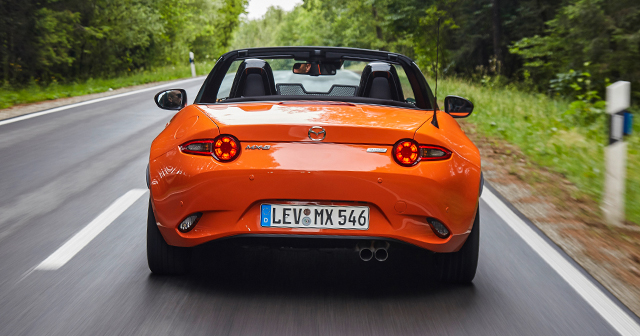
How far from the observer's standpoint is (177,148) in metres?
3.46

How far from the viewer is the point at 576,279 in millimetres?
4062

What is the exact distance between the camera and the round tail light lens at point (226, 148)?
131 inches

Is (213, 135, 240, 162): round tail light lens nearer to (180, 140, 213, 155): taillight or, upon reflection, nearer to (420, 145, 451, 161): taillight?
(180, 140, 213, 155): taillight

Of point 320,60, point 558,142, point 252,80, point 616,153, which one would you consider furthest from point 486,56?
point 252,80

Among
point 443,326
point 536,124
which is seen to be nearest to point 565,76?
point 536,124

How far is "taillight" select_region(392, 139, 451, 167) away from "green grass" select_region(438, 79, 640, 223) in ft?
10.2

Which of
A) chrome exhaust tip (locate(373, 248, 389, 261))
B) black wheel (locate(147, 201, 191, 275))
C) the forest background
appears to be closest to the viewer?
chrome exhaust tip (locate(373, 248, 389, 261))

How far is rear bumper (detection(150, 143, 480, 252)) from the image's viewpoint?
3.27 meters

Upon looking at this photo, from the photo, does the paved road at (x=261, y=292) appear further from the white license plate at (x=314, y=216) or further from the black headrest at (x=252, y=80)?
the black headrest at (x=252, y=80)

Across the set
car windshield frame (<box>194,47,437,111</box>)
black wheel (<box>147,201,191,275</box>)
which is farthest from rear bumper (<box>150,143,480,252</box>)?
car windshield frame (<box>194,47,437,111</box>)

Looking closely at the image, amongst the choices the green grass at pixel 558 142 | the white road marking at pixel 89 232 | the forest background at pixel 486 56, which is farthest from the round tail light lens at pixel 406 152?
the green grass at pixel 558 142

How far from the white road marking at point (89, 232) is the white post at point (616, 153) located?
4137 mm

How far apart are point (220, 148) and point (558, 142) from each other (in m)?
7.36

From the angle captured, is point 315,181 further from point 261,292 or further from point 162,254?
point 162,254
